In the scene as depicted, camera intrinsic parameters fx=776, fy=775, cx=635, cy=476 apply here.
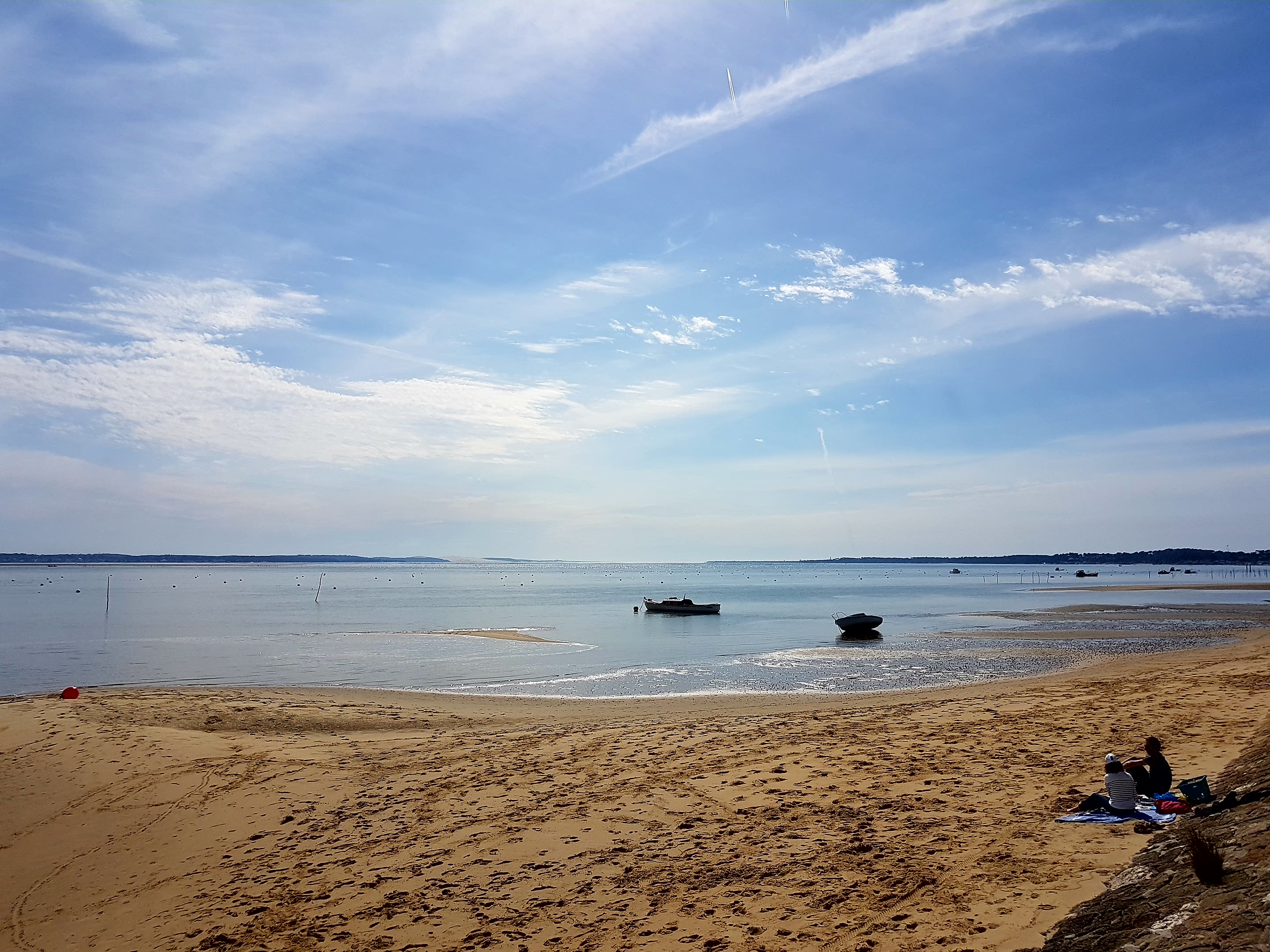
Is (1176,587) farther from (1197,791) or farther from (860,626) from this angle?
(1197,791)

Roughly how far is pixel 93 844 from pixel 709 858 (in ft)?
30.7

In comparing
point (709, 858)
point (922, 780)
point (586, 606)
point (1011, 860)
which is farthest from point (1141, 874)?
point (586, 606)

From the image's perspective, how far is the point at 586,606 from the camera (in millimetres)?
84062

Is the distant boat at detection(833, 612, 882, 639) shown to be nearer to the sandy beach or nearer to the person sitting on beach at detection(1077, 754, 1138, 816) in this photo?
the sandy beach

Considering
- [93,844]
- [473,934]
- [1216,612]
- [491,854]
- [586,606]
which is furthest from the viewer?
[586,606]

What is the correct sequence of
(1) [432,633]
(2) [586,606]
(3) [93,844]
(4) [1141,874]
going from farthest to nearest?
1. (2) [586,606]
2. (1) [432,633]
3. (3) [93,844]
4. (4) [1141,874]

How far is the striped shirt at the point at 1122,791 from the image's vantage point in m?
9.24

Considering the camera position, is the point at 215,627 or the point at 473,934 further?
the point at 215,627

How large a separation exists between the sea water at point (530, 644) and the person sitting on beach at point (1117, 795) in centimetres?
1648

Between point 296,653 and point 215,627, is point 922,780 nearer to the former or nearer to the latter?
point 296,653

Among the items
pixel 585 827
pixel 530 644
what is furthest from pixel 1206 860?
pixel 530 644

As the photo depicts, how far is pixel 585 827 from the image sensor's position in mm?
10477

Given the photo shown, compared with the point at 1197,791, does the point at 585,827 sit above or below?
below

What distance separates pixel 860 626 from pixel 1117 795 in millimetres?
37201
